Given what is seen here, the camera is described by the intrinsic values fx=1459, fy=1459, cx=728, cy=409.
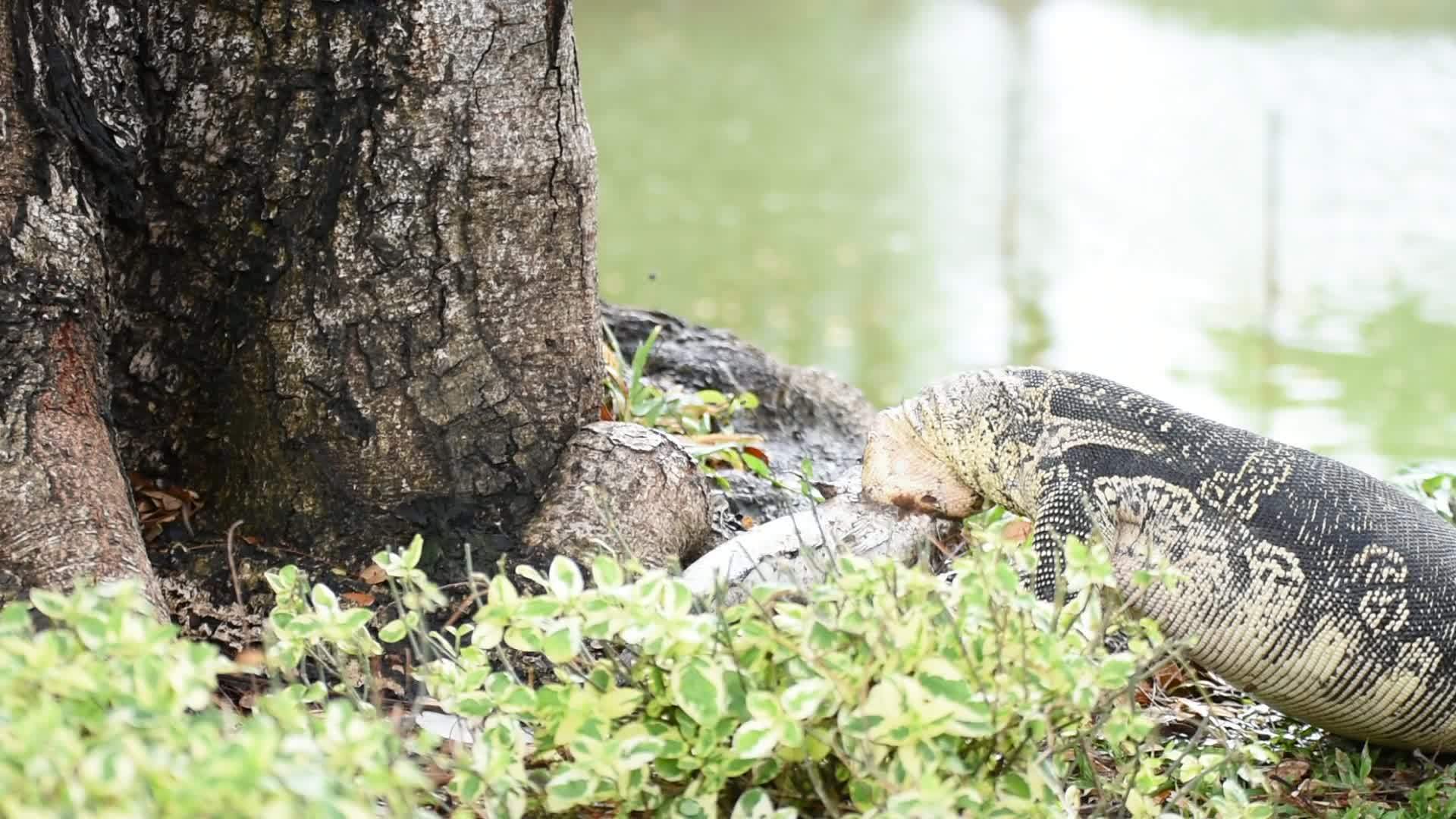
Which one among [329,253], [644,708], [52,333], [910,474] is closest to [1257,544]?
[910,474]

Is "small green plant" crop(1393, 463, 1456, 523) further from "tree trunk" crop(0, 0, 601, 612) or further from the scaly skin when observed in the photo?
"tree trunk" crop(0, 0, 601, 612)

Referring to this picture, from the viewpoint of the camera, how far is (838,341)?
12992mm

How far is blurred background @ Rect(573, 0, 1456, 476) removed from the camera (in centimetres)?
1245

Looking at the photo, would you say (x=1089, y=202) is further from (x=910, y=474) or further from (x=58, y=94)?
(x=58, y=94)

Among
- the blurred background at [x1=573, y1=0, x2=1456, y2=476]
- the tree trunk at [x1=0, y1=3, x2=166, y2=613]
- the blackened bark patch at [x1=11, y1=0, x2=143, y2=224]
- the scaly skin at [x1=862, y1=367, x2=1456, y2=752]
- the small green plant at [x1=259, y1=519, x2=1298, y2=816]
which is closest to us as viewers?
the small green plant at [x1=259, y1=519, x2=1298, y2=816]

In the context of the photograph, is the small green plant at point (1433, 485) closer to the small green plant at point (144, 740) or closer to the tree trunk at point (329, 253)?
the tree trunk at point (329, 253)

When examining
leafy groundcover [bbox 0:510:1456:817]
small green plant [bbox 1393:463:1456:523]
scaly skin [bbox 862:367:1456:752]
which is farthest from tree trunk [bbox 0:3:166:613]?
small green plant [bbox 1393:463:1456:523]

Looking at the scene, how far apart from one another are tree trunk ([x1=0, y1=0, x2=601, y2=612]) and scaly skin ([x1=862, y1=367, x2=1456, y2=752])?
130 cm

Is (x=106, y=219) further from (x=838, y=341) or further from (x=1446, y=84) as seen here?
(x=1446, y=84)

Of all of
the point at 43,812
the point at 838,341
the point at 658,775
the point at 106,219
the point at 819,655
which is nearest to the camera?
the point at 43,812

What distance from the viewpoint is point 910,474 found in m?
4.14

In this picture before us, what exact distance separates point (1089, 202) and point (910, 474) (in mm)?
13754

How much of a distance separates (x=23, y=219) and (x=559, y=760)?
5.56 feet

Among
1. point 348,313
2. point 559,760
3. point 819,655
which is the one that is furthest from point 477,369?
point 819,655
